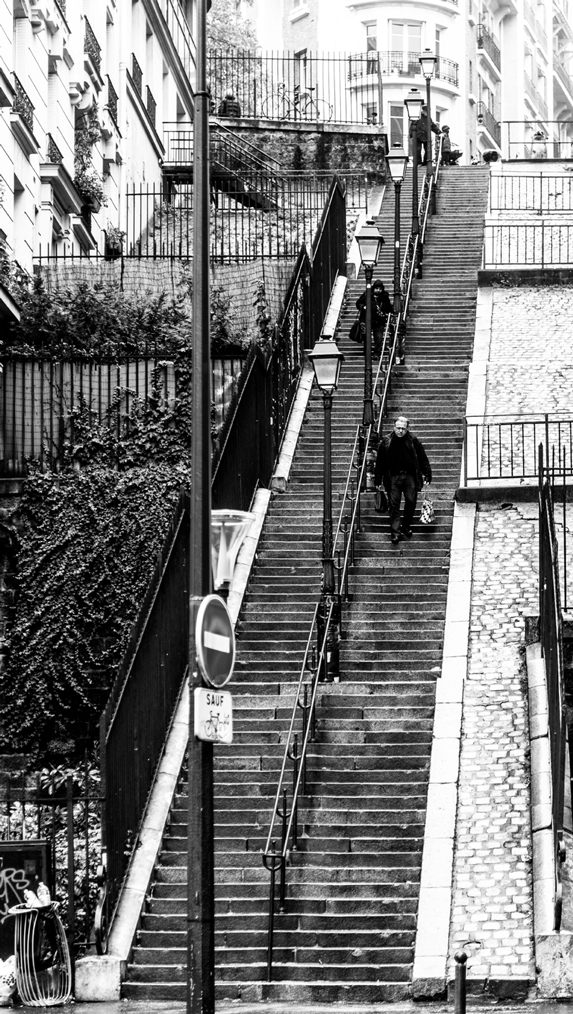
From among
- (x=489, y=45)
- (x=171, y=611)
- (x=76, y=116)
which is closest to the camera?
(x=171, y=611)

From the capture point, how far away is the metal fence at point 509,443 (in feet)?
77.2

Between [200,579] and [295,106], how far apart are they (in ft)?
124

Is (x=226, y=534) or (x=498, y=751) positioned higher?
(x=226, y=534)

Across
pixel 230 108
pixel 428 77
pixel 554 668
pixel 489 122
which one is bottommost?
pixel 554 668

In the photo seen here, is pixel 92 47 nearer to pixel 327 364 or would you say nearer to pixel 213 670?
pixel 327 364

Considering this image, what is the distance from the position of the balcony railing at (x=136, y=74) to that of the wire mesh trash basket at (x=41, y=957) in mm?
28459

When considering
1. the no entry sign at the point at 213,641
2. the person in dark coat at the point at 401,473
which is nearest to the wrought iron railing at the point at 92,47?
the person in dark coat at the point at 401,473

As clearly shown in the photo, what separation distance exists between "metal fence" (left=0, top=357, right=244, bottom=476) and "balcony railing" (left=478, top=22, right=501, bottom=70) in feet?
182

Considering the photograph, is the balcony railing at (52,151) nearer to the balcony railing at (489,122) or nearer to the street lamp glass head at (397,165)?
the street lamp glass head at (397,165)

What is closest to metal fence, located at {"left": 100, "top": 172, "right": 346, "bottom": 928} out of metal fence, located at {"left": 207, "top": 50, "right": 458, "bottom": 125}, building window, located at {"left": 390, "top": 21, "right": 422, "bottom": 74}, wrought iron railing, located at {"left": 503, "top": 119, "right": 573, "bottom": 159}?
metal fence, located at {"left": 207, "top": 50, "right": 458, "bottom": 125}

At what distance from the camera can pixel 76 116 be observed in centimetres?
3469

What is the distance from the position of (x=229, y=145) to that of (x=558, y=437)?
20659 millimetres

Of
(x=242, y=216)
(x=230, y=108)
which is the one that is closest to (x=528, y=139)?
(x=230, y=108)

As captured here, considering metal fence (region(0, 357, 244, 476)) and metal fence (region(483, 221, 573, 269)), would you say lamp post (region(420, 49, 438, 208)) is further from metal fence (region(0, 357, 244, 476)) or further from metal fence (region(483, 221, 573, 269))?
metal fence (region(0, 357, 244, 476))
